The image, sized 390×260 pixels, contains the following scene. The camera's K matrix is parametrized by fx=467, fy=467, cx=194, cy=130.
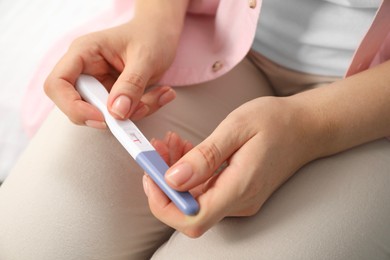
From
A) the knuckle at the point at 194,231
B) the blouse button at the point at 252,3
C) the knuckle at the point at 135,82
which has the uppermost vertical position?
the blouse button at the point at 252,3

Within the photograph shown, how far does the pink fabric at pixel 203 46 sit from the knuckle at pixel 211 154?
21 cm

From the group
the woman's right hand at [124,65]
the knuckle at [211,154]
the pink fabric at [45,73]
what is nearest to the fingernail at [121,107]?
the woman's right hand at [124,65]

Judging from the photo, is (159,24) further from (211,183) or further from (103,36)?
(211,183)

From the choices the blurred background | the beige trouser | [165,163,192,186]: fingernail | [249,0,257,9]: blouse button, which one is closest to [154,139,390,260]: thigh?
the beige trouser

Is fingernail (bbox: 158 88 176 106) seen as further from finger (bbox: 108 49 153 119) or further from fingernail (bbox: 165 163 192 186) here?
fingernail (bbox: 165 163 192 186)

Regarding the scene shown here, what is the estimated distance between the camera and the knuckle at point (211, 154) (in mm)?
447

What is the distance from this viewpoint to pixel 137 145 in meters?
0.46

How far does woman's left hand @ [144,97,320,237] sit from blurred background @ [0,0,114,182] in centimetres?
41

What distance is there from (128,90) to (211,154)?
13 cm

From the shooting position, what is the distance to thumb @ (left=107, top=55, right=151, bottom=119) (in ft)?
1.66

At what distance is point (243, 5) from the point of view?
66cm

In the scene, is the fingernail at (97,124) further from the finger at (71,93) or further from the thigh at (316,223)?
the thigh at (316,223)

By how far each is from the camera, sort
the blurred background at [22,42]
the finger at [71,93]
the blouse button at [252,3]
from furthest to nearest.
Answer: the blurred background at [22,42] < the blouse button at [252,3] < the finger at [71,93]

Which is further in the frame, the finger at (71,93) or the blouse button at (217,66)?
the blouse button at (217,66)
